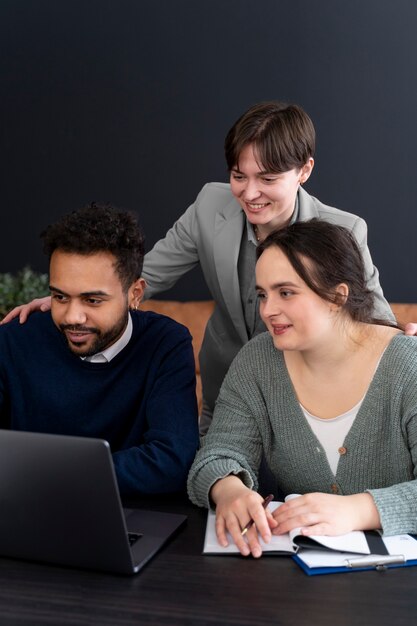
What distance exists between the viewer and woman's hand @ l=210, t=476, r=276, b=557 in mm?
1347

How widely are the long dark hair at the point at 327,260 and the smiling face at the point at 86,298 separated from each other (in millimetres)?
337

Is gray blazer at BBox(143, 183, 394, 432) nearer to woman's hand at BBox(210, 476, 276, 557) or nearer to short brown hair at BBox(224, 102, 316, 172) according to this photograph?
short brown hair at BBox(224, 102, 316, 172)

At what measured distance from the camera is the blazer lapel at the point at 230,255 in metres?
2.37

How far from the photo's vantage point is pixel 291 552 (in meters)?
1.31

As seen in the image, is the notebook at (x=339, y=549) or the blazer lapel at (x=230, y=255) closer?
the notebook at (x=339, y=549)

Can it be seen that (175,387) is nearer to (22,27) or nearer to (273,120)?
(273,120)

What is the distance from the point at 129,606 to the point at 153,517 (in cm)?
33

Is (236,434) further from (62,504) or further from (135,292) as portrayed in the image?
(62,504)

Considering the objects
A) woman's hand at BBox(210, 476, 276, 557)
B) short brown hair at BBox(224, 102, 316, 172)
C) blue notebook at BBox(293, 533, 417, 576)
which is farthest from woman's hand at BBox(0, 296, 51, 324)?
blue notebook at BBox(293, 533, 417, 576)

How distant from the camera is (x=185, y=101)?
3607mm

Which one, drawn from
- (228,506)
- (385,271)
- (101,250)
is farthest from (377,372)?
(385,271)

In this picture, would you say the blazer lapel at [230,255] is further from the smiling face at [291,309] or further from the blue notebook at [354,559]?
the blue notebook at [354,559]

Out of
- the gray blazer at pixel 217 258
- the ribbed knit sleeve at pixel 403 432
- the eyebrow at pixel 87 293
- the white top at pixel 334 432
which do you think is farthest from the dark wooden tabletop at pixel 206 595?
the gray blazer at pixel 217 258

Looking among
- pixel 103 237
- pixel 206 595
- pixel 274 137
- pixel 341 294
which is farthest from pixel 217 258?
pixel 206 595
